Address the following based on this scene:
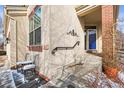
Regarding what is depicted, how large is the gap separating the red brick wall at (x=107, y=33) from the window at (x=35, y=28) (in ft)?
4.52

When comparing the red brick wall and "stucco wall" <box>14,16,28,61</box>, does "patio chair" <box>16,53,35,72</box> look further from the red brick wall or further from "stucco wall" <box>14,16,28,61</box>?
the red brick wall

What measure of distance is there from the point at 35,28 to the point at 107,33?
167 centimetres

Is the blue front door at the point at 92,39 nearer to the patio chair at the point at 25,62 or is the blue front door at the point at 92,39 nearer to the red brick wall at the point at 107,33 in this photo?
the red brick wall at the point at 107,33

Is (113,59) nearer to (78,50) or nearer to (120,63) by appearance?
(120,63)

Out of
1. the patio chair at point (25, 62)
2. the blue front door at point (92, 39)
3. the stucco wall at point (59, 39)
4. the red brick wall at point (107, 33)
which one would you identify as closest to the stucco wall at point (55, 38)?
the stucco wall at point (59, 39)

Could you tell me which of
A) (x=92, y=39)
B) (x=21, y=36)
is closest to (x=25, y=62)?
(x=21, y=36)

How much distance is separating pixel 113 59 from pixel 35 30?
6.13 feet

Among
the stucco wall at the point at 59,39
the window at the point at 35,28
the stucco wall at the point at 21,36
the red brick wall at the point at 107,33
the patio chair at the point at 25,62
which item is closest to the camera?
the red brick wall at the point at 107,33

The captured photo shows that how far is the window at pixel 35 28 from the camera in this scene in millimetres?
4176

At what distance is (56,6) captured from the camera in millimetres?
3561

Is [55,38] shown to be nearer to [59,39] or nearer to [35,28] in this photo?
[59,39]

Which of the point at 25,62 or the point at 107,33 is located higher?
the point at 107,33

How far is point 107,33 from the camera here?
11.5ft
